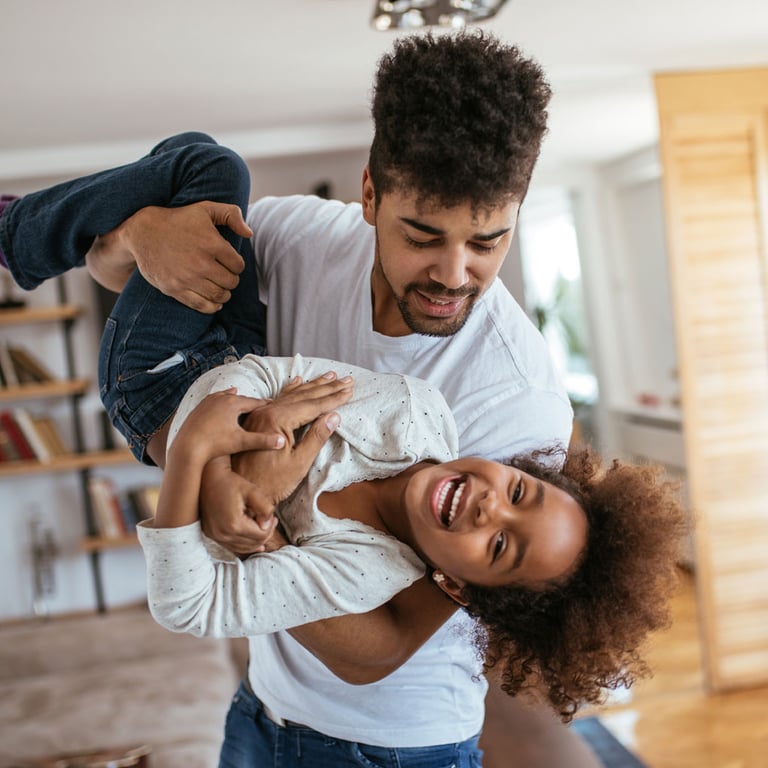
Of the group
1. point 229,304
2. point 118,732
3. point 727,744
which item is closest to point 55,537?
point 118,732

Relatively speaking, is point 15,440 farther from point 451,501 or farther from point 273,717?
point 451,501

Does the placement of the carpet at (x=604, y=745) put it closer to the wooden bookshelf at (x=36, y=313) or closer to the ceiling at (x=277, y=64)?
the ceiling at (x=277, y=64)

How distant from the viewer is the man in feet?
3.63

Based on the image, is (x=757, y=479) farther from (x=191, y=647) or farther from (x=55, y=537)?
(x=55, y=537)

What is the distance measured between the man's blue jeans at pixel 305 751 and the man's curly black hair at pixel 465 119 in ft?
2.68

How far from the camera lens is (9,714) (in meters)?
3.55

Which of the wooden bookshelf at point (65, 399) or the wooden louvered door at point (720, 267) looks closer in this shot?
the wooden louvered door at point (720, 267)

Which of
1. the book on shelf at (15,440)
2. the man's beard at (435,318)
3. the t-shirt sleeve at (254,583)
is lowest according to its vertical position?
the book on shelf at (15,440)

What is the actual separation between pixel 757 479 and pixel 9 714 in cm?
324

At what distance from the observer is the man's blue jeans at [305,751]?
4.61ft

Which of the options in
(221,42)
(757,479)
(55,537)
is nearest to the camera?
(221,42)

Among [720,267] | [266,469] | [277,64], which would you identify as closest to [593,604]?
[266,469]

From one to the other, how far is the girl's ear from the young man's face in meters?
0.37

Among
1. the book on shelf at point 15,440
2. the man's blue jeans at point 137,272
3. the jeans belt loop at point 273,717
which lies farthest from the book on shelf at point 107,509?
the man's blue jeans at point 137,272
